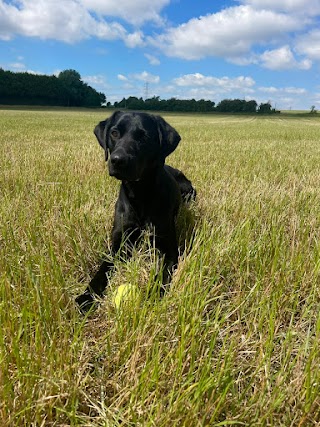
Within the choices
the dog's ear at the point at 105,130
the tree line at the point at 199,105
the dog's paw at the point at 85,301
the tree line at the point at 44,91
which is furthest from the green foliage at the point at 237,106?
the dog's paw at the point at 85,301

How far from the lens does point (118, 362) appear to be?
59.8 inches

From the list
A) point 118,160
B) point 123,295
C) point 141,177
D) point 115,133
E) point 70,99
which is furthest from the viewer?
point 70,99

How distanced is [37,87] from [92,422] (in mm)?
96693

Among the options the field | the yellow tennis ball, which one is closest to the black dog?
the field

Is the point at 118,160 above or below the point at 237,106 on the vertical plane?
below

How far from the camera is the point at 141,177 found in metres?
3.04

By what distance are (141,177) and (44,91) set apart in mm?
94665

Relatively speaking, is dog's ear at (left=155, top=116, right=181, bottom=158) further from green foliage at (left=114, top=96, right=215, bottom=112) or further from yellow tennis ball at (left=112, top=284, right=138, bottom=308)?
green foliage at (left=114, top=96, right=215, bottom=112)

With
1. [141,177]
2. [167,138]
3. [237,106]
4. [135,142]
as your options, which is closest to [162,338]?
[141,177]

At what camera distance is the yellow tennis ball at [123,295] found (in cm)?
180

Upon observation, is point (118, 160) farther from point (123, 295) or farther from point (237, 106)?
point (237, 106)

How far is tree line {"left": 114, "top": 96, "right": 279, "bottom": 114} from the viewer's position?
86250 mm

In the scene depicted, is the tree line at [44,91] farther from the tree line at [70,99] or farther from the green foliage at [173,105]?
the green foliage at [173,105]

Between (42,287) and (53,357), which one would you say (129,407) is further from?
(42,287)
